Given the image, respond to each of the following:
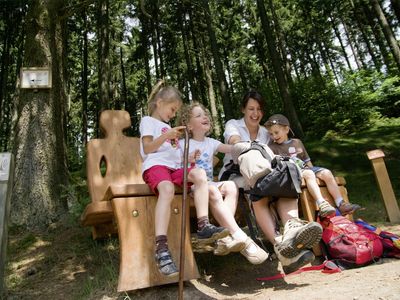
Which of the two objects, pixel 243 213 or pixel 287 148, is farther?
pixel 287 148

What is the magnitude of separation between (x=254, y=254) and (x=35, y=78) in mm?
3535

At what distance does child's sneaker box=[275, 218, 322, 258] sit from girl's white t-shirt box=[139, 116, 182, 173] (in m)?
1.08

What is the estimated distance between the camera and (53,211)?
14.1ft

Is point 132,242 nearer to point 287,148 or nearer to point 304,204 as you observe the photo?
point 304,204

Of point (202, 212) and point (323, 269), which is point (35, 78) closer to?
point (202, 212)

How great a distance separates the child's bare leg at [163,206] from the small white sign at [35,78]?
Answer: 8.86 feet

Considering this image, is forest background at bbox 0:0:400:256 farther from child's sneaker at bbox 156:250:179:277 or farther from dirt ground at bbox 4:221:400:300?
child's sneaker at bbox 156:250:179:277

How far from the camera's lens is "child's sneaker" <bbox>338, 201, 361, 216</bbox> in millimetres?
3303

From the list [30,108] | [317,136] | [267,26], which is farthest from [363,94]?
[30,108]

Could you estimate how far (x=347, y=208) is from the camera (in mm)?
3320

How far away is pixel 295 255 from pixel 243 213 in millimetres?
855

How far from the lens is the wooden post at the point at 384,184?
4.40 meters

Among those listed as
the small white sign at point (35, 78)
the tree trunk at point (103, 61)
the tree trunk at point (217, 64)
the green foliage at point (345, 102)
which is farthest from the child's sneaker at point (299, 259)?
the green foliage at point (345, 102)

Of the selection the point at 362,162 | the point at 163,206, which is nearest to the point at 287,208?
the point at 163,206
